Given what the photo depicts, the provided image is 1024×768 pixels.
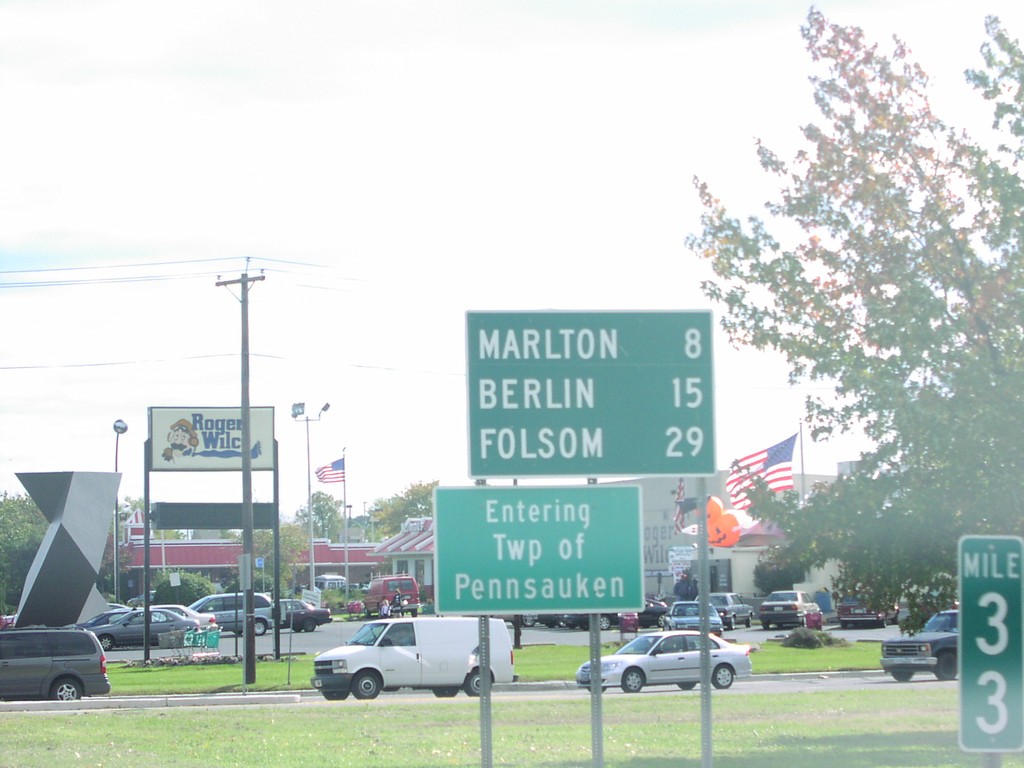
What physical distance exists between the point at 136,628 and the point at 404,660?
22.9m

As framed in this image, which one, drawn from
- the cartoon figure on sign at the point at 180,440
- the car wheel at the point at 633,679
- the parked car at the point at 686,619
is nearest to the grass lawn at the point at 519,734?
the car wheel at the point at 633,679

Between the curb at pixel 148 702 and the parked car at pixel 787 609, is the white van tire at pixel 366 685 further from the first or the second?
the parked car at pixel 787 609

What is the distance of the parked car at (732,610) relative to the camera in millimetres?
51656

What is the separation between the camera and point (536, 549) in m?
8.47

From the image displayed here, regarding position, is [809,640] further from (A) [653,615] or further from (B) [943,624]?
(A) [653,615]

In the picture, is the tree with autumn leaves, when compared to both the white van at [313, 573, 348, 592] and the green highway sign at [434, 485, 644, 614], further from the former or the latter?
the white van at [313, 573, 348, 592]

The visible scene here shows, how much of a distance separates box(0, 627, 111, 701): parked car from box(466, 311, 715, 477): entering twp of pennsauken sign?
19209 millimetres

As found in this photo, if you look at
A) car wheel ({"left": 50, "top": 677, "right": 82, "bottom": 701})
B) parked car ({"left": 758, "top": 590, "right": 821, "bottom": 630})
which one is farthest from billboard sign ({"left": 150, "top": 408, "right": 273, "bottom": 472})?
parked car ({"left": 758, "top": 590, "right": 821, "bottom": 630})

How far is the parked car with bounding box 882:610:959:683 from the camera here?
27359mm

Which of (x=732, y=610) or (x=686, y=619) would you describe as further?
(x=732, y=610)

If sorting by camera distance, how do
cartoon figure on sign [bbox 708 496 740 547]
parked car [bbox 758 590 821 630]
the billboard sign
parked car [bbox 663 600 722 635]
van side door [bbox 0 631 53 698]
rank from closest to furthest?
van side door [bbox 0 631 53 698], the billboard sign, cartoon figure on sign [bbox 708 496 740 547], parked car [bbox 663 600 722 635], parked car [bbox 758 590 821 630]

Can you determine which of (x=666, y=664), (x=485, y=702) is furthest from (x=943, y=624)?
(x=485, y=702)

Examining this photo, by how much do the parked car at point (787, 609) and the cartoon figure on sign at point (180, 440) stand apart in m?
24.7

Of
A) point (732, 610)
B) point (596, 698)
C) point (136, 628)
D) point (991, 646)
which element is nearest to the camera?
point (991, 646)
